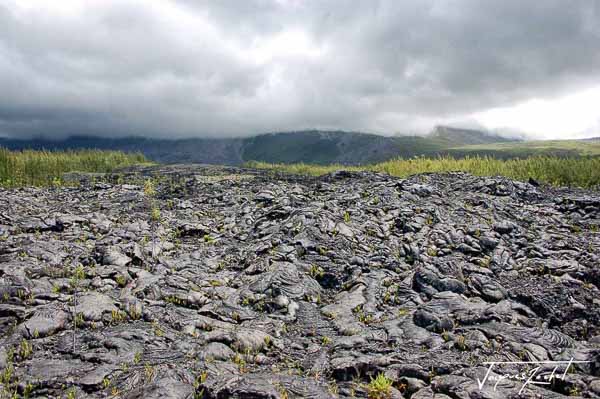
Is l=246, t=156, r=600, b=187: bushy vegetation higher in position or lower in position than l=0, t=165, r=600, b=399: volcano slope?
higher

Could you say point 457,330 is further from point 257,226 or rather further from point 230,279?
point 257,226

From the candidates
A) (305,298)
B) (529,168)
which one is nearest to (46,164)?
(305,298)

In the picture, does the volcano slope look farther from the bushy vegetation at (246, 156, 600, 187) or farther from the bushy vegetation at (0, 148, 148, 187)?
the bushy vegetation at (0, 148, 148, 187)

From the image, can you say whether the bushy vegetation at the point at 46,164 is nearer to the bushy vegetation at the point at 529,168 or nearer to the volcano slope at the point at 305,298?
the volcano slope at the point at 305,298

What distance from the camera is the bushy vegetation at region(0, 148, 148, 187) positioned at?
5888 centimetres

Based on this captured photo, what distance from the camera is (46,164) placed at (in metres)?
72.0

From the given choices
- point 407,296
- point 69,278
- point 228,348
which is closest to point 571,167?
point 407,296

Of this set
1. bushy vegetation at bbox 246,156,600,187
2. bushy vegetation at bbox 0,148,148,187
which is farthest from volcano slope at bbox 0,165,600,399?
bushy vegetation at bbox 0,148,148,187

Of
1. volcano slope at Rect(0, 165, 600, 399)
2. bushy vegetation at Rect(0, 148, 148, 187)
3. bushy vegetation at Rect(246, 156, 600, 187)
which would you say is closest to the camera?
volcano slope at Rect(0, 165, 600, 399)

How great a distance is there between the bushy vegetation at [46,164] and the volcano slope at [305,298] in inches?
1131

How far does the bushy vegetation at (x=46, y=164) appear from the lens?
5888cm

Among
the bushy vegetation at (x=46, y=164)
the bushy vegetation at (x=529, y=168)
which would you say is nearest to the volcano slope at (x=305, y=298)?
the bushy vegetation at (x=529, y=168)

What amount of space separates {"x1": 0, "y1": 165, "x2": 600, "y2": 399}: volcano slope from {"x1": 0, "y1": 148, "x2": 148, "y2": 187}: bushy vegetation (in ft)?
94.3

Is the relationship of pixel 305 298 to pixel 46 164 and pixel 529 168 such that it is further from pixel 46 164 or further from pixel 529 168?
pixel 46 164
